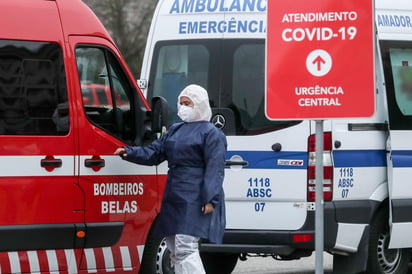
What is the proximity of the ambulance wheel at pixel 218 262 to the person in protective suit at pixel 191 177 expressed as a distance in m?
2.56

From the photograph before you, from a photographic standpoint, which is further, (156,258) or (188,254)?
(156,258)

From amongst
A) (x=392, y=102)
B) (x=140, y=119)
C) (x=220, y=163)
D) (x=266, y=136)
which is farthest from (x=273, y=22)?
(x=392, y=102)

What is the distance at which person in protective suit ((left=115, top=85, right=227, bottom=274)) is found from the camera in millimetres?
7871

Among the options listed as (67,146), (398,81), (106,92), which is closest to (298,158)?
(398,81)

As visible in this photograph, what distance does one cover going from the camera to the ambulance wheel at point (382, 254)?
985 centimetres

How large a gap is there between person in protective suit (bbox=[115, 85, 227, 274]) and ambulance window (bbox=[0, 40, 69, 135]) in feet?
1.79

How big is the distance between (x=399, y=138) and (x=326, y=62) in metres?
3.87

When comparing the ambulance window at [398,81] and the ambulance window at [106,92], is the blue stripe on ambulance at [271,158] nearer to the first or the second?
the ambulance window at [398,81]

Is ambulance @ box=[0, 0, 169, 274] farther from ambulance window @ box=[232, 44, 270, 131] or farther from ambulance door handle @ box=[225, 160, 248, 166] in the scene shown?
ambulance window @ box=[232, 44, 270, 131]

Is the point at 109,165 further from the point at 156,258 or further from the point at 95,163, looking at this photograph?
the point at 156,258

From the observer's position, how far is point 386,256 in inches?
396

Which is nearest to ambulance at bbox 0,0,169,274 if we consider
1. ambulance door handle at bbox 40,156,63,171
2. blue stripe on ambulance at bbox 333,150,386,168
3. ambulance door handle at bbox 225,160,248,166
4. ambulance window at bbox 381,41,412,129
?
ambulance door handle at bbox 40,156,63,171

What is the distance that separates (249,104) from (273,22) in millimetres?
3278

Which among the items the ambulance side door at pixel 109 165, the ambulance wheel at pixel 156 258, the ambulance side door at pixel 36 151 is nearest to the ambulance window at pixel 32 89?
the ambulance side door at pixel 36 151
